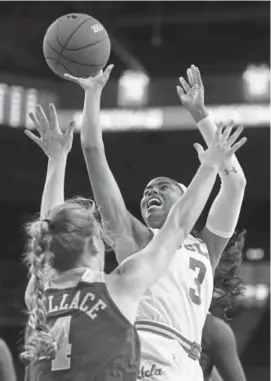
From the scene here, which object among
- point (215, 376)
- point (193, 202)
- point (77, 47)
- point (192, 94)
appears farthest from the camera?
point (215, 376)

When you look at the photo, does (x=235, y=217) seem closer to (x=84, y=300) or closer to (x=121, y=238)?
(x=121, y=238)

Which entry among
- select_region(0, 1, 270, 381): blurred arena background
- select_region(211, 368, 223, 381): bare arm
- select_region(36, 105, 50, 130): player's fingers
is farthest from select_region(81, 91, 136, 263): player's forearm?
select_region(0, 1, 270, 381): blurred arena background

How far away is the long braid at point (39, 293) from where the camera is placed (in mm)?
2736

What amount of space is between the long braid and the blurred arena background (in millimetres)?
10279

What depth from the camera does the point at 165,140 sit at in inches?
585

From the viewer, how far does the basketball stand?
3.95m

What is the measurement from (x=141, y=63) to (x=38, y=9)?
135 inches

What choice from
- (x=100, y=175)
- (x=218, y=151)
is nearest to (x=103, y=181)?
(x=100, y=175)

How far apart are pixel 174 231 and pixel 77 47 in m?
1.45

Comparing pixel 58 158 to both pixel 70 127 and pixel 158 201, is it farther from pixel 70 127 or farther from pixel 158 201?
pixel 158 201

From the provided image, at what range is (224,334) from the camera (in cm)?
438

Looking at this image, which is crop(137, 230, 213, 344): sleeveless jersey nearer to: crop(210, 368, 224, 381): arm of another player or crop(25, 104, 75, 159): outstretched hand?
crop(25, 104, 75, 159): outstretched hand

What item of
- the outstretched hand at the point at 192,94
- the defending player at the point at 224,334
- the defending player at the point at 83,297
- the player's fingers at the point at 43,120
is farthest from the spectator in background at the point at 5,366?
the outstretched hand at the point at 192,94

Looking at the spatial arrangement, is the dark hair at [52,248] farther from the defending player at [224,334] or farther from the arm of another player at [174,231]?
the defending player at [224,334]
